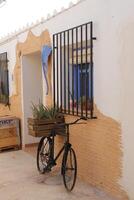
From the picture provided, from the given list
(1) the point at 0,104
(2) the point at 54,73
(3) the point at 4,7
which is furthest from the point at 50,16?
(1) the point at 0,104

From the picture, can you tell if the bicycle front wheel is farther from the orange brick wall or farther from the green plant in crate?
the green plant in crate

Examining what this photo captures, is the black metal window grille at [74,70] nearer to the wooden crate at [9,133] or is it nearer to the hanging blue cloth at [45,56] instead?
the hanging blue cloth at [45,56]

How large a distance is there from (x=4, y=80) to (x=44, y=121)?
3672 mm

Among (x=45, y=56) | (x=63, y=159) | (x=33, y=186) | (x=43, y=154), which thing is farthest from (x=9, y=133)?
(x=63, y=159)

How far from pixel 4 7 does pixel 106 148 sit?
568 cm

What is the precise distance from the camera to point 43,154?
5.59 metres

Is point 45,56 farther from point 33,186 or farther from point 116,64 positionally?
point 33,186

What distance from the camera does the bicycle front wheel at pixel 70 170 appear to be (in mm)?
4691

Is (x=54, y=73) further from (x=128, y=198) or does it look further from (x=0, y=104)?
(x=0, y=104)

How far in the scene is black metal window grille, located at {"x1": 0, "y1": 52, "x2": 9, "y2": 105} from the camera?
8.48 metres

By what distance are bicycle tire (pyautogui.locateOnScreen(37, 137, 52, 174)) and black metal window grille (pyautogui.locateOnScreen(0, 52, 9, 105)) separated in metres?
2.98

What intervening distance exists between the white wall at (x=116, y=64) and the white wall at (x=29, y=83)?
2.86 meters

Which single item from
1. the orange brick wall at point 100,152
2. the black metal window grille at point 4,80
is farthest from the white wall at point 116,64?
the black metal window grille at point 4,80

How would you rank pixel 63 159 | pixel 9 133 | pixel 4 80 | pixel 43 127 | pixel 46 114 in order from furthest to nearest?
pixel 4 80 → pixel 9 133 → pixel 46 114 → pixel 43 127 → pixel 63 159
